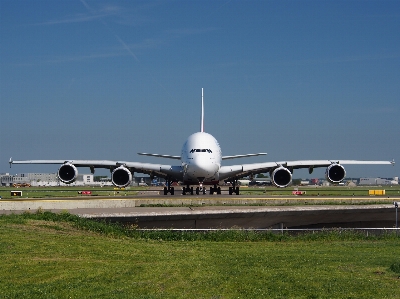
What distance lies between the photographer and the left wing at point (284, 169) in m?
51.2

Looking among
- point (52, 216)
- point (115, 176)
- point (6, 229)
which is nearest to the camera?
point (6, 229)

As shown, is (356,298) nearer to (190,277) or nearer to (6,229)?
(190,277)

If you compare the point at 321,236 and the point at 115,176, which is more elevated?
the point at 115,176

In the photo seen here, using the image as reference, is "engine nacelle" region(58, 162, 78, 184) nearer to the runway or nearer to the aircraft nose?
the aircraft nose

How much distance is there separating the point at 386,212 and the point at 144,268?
18336 mm

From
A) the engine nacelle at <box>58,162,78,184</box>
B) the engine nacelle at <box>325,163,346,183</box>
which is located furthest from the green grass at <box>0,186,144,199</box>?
the engine nacelle at <box>325,163,346,183</box>

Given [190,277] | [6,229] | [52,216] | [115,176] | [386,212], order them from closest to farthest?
[190,277] < [6,229] < [52,216] < [386,212] < [115,176]

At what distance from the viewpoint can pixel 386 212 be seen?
91.9ft

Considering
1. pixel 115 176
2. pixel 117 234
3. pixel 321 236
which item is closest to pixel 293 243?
pixel 321 236

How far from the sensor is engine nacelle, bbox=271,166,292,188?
51.0 metres

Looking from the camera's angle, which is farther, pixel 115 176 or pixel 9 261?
pixel 115 176

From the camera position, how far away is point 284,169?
51.1m

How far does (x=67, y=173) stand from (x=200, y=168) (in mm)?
10714

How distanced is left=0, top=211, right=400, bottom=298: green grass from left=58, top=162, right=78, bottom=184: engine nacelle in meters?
30.0
